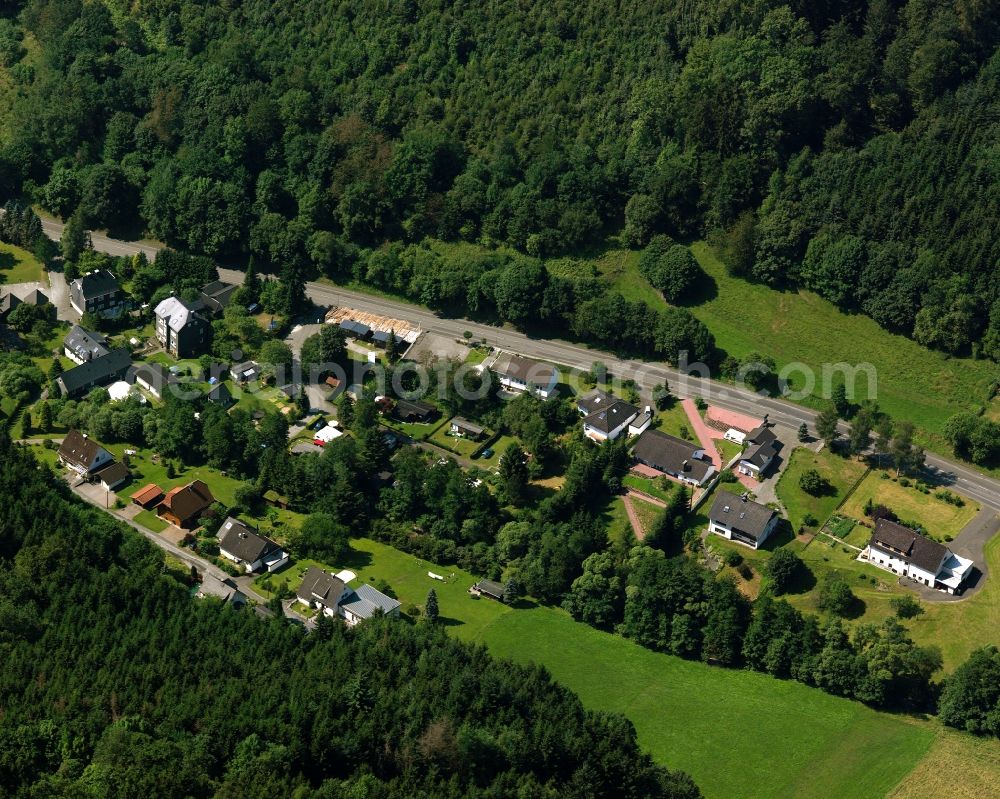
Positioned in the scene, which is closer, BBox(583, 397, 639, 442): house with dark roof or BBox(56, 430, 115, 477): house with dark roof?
BBox(56, 430, 115, 477): house with dark roof

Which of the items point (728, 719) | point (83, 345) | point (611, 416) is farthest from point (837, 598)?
point (83, 345)

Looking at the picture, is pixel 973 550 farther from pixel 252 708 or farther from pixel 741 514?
pixel 252 708

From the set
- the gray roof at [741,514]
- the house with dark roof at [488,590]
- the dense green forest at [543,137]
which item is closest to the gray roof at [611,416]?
the dense green forest at [543,137]

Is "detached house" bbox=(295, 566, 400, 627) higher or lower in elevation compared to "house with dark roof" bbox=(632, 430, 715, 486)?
lower

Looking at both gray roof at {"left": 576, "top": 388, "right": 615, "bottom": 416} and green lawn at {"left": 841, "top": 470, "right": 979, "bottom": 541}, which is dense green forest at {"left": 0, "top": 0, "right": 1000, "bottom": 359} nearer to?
gray roof at {"left": 576, "top": 388, "right": 615, "bottom": 416}

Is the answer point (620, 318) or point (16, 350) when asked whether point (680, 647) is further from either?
point (16, 350)

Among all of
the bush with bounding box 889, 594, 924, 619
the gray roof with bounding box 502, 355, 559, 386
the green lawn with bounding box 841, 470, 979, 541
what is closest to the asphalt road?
the green lawn with bounding box 841, 470, 979, 541
